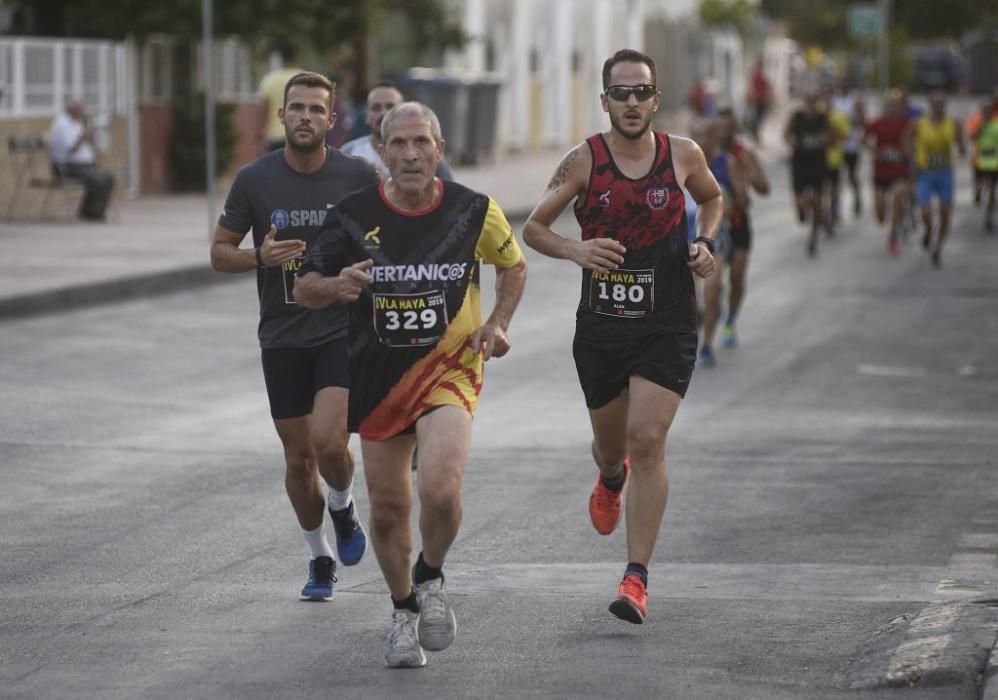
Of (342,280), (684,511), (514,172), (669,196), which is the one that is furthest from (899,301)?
(514,172)

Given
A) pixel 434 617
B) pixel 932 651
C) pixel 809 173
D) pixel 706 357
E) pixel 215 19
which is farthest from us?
pixel 215 19

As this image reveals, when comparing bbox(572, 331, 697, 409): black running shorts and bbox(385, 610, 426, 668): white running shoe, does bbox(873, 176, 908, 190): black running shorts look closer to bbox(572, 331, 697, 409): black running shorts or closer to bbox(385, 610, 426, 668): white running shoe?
bbox(572, 331, 697, 409): black running shorts

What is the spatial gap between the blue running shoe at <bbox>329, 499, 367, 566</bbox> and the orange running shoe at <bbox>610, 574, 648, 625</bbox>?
1159mm

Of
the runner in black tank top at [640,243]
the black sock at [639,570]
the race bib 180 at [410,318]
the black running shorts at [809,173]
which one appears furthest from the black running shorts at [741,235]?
the race bib 180 at [410,318]

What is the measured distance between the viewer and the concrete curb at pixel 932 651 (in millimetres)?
6168

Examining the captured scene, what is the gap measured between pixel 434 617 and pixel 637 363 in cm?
148

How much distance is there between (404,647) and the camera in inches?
255

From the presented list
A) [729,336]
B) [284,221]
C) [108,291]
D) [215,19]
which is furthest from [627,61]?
[215,19]

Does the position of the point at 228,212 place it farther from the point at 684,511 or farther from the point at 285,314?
the point at 684,511

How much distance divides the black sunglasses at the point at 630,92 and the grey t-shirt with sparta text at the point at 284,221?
3.41 feet

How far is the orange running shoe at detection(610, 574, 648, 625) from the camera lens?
6.90 m

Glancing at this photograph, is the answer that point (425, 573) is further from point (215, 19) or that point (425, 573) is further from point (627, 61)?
point (215, 19)

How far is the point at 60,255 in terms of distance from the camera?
21.9 m

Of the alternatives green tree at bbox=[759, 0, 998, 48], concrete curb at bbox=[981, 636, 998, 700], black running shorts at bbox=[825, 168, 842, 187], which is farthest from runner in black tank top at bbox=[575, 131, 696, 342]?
green tree at bbox=[759, 0, 998, 48]
